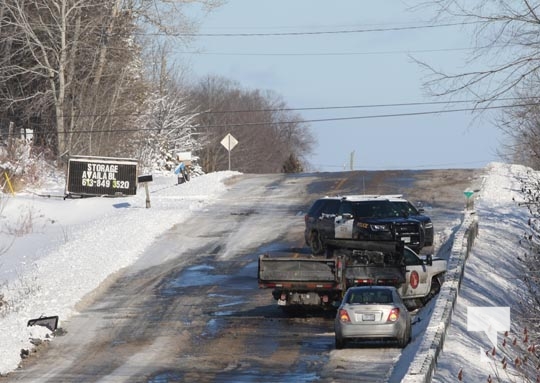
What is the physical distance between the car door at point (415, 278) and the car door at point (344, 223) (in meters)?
5.14

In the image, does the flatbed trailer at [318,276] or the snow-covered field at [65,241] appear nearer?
the flatbed trailer at [318,276]

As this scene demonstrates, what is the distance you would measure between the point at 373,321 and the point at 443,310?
52.1 inches

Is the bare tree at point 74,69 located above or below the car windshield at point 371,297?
above

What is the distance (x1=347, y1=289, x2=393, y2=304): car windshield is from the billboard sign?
84.4 ft

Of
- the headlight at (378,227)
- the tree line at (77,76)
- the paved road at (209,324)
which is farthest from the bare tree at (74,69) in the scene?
the headlight at (378,227)

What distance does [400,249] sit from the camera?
2431cm

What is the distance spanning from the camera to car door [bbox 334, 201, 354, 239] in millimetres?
29969

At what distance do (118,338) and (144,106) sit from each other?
45.5 metres

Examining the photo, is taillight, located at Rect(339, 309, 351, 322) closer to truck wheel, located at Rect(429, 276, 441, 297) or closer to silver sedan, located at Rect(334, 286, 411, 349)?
silver sedan, located at Rect(334, 286, 411, 349)

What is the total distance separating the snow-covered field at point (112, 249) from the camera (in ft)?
69.8

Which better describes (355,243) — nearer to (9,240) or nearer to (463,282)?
(463,282)

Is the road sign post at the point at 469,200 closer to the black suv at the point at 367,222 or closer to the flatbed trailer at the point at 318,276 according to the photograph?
the black suv at the point at 367,222

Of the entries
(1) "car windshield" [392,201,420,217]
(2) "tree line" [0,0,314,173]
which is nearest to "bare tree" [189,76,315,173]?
(2) "tree line" [0,0,314,173]

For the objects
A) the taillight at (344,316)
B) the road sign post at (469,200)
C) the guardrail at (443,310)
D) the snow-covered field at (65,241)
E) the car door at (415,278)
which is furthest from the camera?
the road sign post at (469,200)
